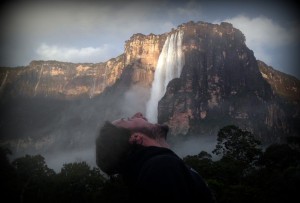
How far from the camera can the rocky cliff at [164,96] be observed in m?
98.8

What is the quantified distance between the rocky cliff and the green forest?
31.8 meters

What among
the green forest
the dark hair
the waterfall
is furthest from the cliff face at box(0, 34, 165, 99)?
the dark hair

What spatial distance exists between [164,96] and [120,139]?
319 ft

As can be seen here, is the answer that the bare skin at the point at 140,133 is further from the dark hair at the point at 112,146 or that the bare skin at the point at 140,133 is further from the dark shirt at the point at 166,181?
the dark shirt at the point at 166,181

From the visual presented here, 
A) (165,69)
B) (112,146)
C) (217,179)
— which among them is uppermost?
(165,69)

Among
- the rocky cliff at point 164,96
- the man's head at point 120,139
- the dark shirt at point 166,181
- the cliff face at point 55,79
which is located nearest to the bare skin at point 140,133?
the man's head at point 120,139

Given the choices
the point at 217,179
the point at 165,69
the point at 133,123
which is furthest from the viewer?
the point at 165,69

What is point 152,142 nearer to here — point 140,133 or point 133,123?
point 140,133

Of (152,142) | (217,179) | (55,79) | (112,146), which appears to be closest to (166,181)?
(152,142)

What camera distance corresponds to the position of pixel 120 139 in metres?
3.39

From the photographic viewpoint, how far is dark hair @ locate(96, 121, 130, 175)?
338cm

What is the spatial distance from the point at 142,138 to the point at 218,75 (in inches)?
4266

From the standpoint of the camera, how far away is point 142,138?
340cm

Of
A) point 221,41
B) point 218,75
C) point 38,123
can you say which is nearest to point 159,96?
point 218,75
